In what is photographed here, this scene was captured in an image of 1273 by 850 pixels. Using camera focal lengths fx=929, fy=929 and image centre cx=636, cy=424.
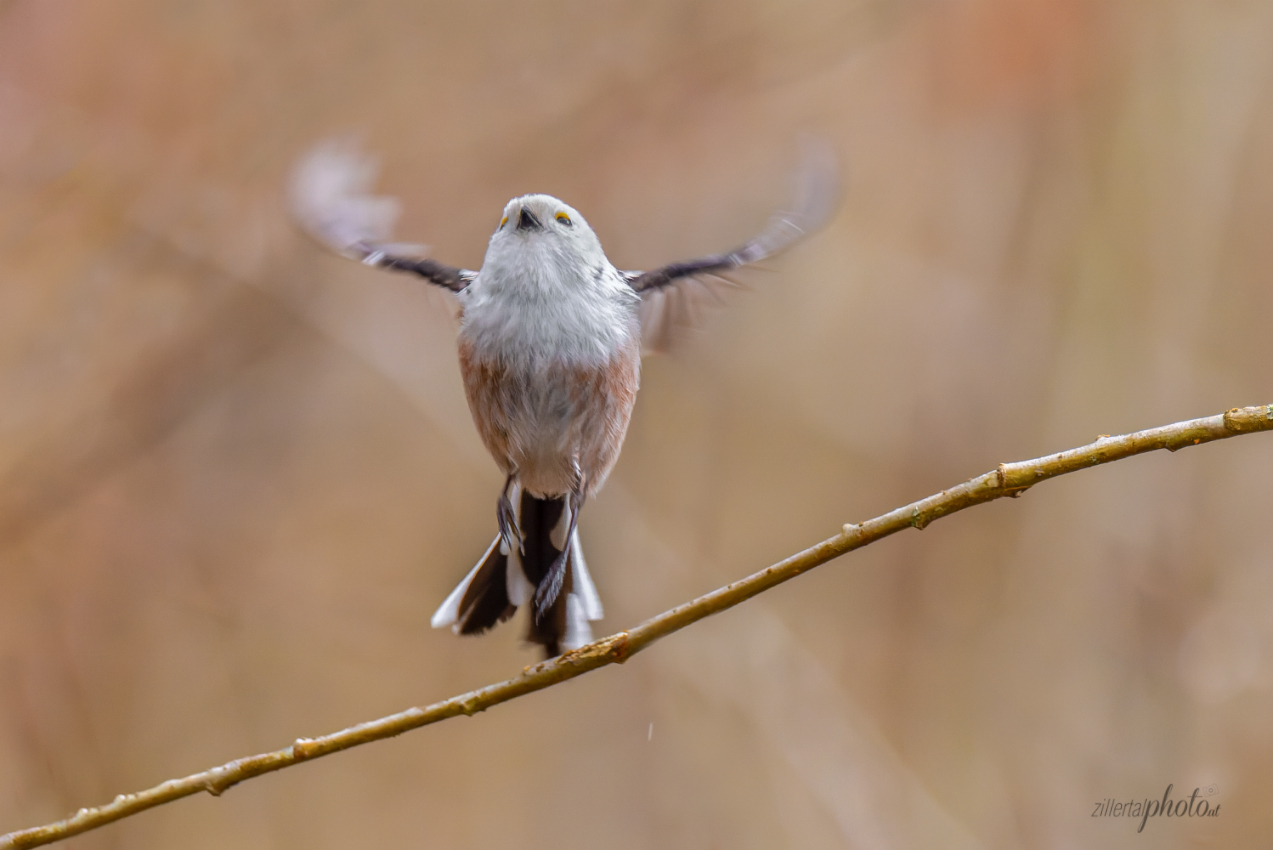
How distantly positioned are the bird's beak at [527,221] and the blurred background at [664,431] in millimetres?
1529

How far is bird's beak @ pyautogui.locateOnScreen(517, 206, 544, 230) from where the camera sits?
228 cm

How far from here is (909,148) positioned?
5.67m

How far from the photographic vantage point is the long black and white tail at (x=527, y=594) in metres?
2.45

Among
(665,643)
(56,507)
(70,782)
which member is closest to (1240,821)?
→ (665,643)

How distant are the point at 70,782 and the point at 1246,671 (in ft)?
15.0

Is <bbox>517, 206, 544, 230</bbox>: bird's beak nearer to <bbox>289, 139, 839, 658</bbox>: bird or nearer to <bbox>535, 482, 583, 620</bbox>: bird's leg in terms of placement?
<bbox>289, 139, 839, 658</bbox>: bird

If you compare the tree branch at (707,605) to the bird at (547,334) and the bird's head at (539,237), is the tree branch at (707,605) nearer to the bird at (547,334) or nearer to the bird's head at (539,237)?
the bird at (547,334)

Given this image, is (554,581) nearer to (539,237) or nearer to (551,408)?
(551,408)

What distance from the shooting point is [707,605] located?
177 centimetres

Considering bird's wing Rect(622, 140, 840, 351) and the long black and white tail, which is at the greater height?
bird's wing Rect(622, 140, 840, 351)

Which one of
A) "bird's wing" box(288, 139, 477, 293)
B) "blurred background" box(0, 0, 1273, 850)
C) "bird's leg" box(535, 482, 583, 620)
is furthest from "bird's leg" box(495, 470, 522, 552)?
"blurred background" box(0, 0, 1273, 850)

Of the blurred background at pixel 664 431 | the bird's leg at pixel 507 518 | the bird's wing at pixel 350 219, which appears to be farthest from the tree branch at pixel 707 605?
the blurred background at pixel 664 431

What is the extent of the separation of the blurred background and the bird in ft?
4.20

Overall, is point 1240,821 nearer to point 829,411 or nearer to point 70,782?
point 829,411
